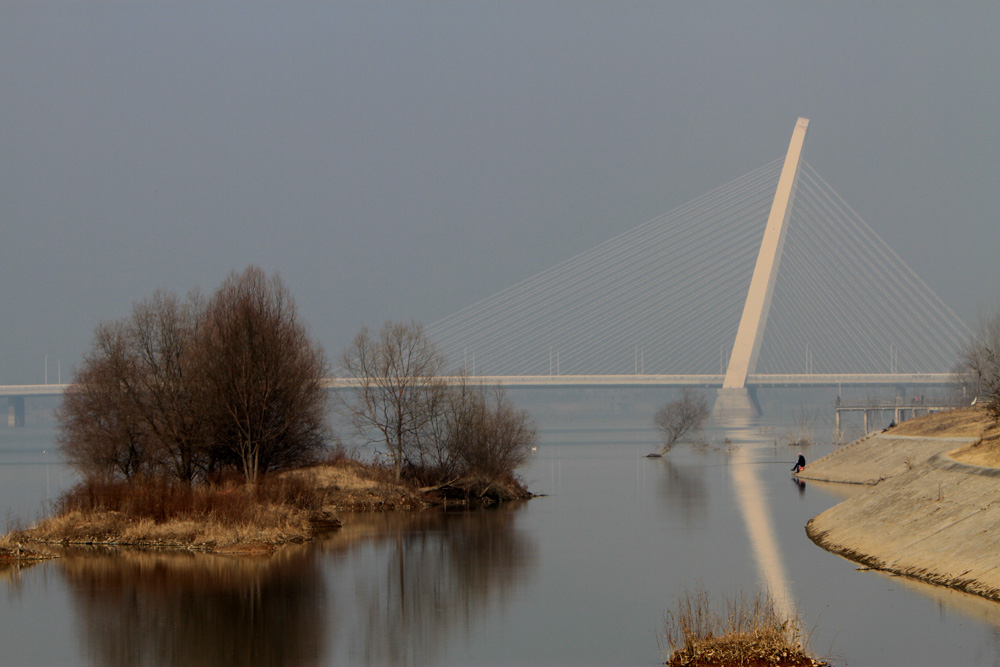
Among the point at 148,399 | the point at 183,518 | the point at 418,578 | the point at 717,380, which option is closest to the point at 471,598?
the point at 418,578

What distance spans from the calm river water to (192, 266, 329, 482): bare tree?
3017 mm

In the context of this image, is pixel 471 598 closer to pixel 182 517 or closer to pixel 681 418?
pixel 182 517

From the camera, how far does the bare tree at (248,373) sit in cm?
2284

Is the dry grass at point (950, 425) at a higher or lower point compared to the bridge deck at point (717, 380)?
lower

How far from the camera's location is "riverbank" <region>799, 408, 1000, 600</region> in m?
13.1

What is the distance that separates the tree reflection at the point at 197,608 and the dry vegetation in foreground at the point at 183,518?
78 centimetres

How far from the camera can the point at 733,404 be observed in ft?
204

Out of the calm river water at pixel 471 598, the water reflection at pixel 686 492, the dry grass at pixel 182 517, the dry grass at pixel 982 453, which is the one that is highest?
the dry grass at pixel 982 453

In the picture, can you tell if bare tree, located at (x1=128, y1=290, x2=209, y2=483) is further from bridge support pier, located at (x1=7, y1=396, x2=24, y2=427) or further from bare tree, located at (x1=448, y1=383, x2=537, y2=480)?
bridge support pier, located at (x1=7, y1=396, x2=24, y2=427)

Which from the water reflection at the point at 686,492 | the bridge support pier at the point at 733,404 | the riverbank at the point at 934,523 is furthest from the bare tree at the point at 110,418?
the bridge support pier at the point at 733,404

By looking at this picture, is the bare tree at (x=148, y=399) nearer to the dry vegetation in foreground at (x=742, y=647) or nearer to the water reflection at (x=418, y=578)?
the water reflection at (x=418, y=578)

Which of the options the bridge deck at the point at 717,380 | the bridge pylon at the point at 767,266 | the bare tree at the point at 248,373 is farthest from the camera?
the bridge deck at the point at 717,380

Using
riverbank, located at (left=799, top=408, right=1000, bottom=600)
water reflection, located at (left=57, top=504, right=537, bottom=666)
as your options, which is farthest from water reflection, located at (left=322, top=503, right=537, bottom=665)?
riverbank, located at (left=799, top=408, right=1000, bottom=600)

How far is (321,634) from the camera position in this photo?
37.0ft
